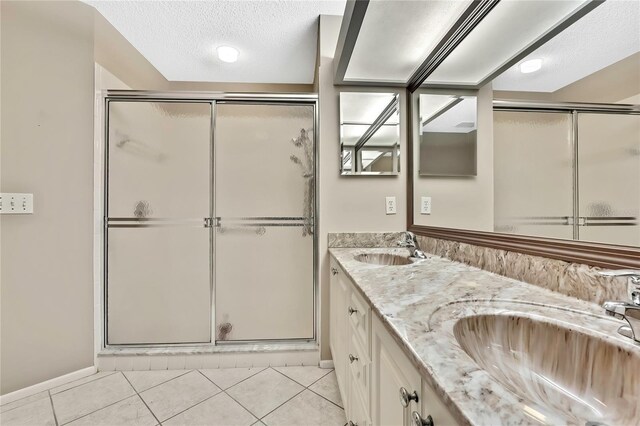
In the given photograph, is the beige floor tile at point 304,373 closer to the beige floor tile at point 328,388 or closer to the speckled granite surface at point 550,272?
the beige floor tile at point 328,388

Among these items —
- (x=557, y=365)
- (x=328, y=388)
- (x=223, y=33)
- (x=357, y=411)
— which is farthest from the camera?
(x=223, y=33)

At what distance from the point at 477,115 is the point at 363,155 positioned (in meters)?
0.74

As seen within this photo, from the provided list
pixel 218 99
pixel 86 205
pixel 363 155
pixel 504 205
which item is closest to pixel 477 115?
pixel 504 205

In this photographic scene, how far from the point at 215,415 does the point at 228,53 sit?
256 centimetres

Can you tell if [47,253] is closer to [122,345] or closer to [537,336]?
[122,345]

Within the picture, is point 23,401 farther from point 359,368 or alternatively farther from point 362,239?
point 362,239

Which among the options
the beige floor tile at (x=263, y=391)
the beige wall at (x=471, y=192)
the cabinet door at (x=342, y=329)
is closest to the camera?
the beige wall at (x=471, y=192)

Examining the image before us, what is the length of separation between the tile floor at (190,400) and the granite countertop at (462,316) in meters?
0.91

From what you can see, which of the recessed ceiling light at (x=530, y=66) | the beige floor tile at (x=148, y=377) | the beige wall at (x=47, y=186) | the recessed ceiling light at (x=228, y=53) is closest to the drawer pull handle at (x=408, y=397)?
the recessed ceiling light at (x=530, y=66)

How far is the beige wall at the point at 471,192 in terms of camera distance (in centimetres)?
107

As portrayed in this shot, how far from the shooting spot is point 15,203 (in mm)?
1461

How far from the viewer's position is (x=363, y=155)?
177 cm

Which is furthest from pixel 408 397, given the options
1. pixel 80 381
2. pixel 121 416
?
pixel 80 381

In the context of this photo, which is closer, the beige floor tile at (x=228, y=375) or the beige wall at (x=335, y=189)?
the beige floor tile at (x=228, y=375)
